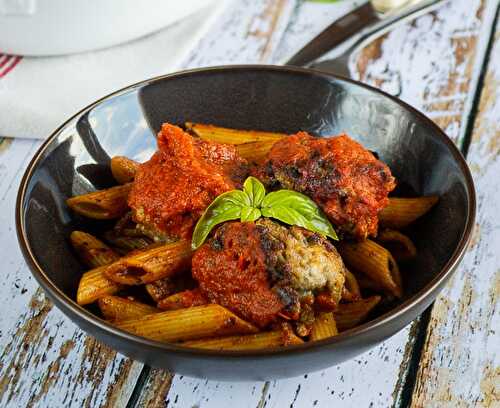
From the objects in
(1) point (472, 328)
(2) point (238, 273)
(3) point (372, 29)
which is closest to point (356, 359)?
(1) point (472, 328)

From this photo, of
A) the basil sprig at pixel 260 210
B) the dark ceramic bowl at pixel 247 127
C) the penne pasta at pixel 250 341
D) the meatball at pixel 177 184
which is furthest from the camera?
the meatball at pixel 177 184

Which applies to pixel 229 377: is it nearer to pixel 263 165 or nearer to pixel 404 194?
pixel 263 165

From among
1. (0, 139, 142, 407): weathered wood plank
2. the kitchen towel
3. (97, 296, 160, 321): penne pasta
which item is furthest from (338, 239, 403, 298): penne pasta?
the kitchen towel

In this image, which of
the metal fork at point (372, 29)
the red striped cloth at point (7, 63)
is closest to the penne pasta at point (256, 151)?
the metal fork at point (372, 29)

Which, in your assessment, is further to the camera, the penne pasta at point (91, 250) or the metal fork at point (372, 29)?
the metal fork at point (372, 29)

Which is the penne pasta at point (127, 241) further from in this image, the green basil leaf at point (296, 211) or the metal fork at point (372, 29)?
the metal fork at point (372, 29)

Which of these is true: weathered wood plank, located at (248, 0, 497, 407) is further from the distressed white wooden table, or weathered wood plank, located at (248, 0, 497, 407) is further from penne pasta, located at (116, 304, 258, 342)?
penne pasta, located at (116, 304, 258, 342)

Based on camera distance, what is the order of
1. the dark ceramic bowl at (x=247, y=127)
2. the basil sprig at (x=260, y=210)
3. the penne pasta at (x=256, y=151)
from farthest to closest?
the penne pasta at (x=256, y=151), the basil sprig at (x=260, y=210), the dark ceramic bowl at (x=247, y=127)
